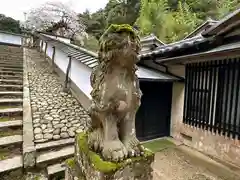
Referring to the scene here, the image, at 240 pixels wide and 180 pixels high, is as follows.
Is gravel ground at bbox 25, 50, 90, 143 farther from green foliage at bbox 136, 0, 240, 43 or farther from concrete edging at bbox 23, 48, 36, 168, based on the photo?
green foliage at bbox 136, 0, 240, 43

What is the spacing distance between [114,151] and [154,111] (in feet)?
12.9

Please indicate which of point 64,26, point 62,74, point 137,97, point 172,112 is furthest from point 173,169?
point 64,26

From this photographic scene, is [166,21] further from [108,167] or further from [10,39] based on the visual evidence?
[10,39]

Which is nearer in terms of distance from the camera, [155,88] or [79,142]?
[79,142]

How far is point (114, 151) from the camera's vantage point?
1.78 meters

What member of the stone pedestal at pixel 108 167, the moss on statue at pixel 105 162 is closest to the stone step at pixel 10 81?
the stone pedestal at pixel 108 167

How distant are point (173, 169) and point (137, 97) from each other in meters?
2.64

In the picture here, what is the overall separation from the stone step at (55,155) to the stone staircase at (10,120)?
13.2 inches

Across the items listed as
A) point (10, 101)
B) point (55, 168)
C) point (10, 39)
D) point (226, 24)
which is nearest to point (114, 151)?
point (55, 168)

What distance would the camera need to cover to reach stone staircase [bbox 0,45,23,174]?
125 inches

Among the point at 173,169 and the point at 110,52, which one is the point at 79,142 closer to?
the point at 110,52

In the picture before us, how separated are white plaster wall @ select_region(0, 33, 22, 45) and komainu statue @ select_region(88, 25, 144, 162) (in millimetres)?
21729

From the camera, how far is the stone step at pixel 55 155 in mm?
3326

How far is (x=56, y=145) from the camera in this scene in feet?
12.4
